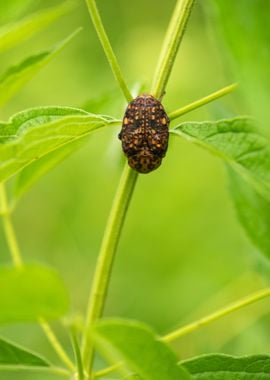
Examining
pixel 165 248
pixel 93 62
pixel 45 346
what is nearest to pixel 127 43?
pixel 93 62

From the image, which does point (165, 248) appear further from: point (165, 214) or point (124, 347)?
point (124, 347)

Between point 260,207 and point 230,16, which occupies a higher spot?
point 230,16

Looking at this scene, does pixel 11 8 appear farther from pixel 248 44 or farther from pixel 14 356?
pixel 14 356

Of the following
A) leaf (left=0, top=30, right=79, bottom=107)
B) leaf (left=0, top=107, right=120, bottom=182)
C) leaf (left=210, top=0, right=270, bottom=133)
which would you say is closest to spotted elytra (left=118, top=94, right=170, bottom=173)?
leaf (left=0, top=107, right=120, bottom=182)

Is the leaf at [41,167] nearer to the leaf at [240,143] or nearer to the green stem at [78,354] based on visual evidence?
the leaf at [240,143]

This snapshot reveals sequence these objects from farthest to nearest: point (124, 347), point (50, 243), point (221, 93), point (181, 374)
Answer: point (50, 243), point (221, 93), point (181, 374), point (124, 347)

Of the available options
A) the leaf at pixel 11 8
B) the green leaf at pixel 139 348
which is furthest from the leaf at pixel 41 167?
the green leaf at pixel 139 348
